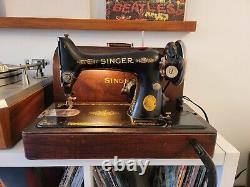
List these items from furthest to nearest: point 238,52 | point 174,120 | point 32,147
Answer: point 238,52 → point 174,120 → point 32,147

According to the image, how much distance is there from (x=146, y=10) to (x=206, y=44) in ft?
1.16

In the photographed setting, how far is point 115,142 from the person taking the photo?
0.61m

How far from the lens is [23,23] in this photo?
39.5 inches

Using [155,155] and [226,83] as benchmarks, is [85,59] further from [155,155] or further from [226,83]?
[226,83]

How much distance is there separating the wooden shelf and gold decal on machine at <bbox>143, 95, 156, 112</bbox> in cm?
46

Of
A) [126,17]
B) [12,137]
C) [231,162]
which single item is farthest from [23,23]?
[231,162]

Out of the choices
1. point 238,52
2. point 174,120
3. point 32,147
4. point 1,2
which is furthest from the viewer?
point 238,52

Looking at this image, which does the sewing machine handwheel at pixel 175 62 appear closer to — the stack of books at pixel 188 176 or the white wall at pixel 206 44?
the stack of books at pixel 188 176

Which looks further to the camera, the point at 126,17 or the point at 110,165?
the point at 126,17

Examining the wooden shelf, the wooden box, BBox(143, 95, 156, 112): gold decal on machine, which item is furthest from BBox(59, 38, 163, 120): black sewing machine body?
the wooden shelf

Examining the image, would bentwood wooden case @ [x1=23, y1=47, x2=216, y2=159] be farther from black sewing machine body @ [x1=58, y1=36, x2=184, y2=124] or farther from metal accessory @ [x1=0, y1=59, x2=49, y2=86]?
metal accessory @ [x1=0, y1=59, x2=49, y2=86]

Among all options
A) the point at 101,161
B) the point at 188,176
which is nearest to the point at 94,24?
the point at 101,161

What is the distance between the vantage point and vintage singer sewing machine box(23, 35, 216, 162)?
23.8 inches

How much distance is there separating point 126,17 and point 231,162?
763mm
